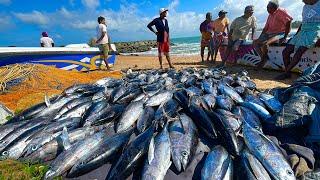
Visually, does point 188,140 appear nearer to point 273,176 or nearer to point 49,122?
point 273,176

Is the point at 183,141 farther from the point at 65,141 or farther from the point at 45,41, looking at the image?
the point at 45,41

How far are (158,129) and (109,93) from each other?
2.34 meters

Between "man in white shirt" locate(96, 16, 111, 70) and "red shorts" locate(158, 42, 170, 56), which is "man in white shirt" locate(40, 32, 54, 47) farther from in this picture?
"red shorts" locate(158, 42, 170, 56)

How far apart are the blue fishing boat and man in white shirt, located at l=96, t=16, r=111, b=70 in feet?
1.82

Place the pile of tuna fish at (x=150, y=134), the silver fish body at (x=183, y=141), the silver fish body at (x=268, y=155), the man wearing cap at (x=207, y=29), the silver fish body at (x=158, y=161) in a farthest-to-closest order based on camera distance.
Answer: the man wearing cap at (x=207, y=29) → the silver fish body at (x=183, y=141) → the pile of tuna fish at (x=150, y=134) → the silver fish body at (x=158, y=161) → the silver fish body at (x=268, y=155)

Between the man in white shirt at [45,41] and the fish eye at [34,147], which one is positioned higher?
the man in white shirt at [45,41]

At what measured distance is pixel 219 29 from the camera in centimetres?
1417

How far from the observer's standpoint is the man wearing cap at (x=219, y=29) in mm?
13852

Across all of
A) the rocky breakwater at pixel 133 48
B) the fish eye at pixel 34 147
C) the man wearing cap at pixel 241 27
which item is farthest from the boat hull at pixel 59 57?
the rocky breakwater at pixel 133 48

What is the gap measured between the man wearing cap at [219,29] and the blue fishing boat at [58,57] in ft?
16.5

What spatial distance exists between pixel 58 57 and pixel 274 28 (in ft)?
28.4

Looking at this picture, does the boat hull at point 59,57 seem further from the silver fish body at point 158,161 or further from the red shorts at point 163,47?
the silver fish body at point 158,161

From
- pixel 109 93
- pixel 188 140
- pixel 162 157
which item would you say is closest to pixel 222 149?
pixel 188 140

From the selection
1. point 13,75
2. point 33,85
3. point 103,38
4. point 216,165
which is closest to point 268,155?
point 216,165
